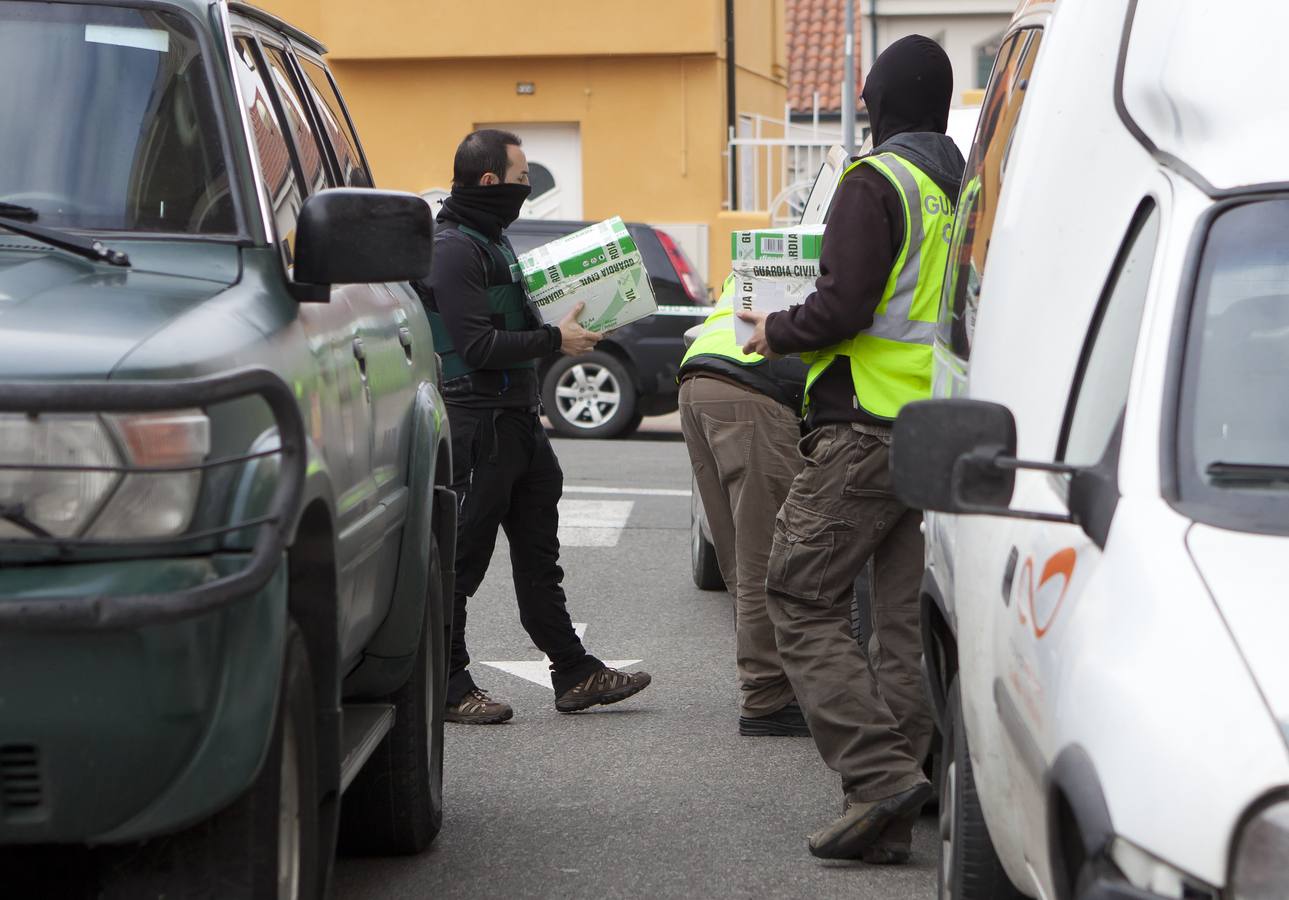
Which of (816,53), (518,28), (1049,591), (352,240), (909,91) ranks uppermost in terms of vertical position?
(816,53)

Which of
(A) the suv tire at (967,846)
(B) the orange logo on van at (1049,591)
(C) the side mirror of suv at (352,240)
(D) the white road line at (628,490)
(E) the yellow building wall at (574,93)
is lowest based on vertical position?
(D) the white road line at (628,490)

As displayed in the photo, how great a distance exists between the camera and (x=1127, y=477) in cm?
281

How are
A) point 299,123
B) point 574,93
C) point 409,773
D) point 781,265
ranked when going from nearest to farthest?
point 299,123 → point 409,773 → point 781,265 → point 574,93

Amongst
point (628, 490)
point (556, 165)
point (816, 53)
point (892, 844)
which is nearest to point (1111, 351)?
point (892, 844)

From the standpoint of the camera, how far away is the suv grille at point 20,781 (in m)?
2.82

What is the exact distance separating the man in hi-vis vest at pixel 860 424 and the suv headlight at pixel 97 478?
2.43 m

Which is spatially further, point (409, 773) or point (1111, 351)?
point (409, 773)

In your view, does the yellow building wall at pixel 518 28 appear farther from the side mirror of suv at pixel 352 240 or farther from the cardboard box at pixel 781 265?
the side mirror of suv at pixel 352 240

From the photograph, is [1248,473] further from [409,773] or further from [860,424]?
[409,773]

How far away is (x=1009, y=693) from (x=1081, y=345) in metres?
0.60

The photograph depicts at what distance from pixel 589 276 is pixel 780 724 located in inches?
62.8

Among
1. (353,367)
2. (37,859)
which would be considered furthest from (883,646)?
(37,859)

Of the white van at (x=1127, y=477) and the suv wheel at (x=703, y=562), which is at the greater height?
the white van at (x=1127, y=477)

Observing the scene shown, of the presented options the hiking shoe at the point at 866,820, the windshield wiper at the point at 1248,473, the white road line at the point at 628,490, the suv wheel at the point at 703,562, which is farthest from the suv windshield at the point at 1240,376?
the white road line at the point at 628,490
